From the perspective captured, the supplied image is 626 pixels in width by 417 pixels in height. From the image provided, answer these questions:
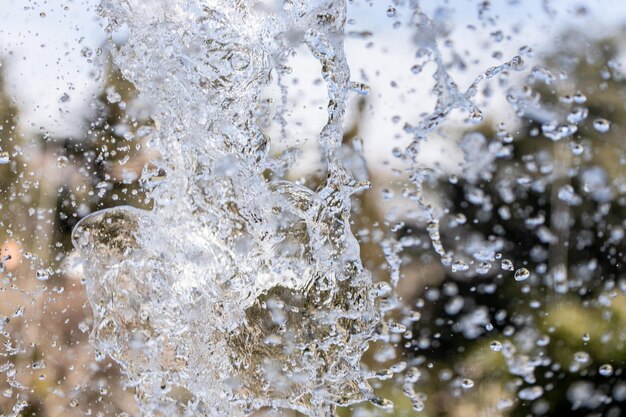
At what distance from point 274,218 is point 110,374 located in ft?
3.73

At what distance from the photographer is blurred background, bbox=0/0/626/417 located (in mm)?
2080

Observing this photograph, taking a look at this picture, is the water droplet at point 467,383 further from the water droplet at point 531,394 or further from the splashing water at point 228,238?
the splashing water at point 228,238

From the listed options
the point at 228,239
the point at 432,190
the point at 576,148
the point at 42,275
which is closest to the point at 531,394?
the point at 432,190

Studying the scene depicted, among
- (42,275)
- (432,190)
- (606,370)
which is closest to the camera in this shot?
(42,275)

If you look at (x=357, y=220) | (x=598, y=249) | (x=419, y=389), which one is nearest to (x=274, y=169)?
(x=357, y=220)

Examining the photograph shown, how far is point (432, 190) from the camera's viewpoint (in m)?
4.20

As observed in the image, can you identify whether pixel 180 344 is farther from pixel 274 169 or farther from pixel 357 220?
pixel 357 220

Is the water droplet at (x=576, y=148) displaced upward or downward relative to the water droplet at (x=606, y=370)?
upward

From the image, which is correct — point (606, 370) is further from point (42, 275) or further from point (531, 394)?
point (42, 275)

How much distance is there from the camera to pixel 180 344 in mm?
1666

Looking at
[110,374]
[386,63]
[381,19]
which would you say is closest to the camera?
[110,374]

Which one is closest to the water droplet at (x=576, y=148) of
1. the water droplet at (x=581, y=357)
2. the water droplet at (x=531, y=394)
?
the water droplet at (x=581, y=357)

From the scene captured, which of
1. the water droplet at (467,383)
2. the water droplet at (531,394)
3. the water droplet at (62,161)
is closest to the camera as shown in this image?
the water droplet at (62,161)

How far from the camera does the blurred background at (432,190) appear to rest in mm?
2080
